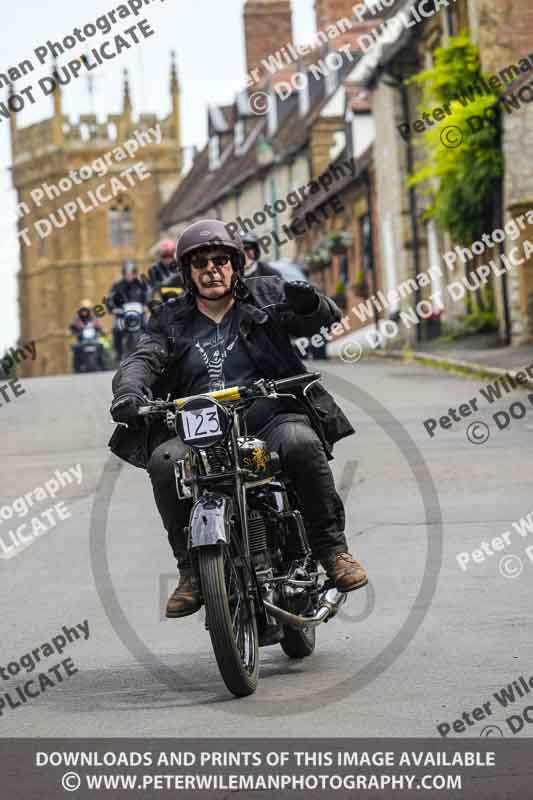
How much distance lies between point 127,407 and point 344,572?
1147 millimetres

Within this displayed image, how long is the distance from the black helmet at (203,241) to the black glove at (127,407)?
2.19ft

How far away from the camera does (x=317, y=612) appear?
6.75 m

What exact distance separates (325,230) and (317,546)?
46717 mm

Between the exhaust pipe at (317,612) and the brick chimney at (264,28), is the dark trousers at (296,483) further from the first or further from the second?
the brick chimney at (264,28)

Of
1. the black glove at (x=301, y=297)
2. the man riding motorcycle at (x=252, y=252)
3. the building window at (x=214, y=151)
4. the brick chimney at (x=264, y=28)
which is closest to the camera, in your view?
the black glove at (x=301, y=297)

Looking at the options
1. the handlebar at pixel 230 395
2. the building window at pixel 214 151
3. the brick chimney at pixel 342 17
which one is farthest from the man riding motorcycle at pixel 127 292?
the building window at pixel 214 151

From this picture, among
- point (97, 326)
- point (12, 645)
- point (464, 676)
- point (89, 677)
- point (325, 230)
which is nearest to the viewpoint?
point (464, 676)

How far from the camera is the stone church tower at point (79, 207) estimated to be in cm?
11375

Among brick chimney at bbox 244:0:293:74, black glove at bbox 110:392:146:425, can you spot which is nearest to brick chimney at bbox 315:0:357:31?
brick chimney at bbox 244:0:293:74
